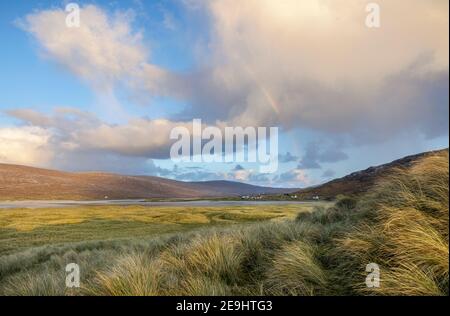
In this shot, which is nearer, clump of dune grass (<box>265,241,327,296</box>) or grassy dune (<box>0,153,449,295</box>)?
grassy dune (<box>0,153,449,295</box>)

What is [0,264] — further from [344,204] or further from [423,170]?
[423,170]

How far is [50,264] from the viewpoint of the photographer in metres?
18.5

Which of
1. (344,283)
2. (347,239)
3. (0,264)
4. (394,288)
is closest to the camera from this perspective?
(394,288)

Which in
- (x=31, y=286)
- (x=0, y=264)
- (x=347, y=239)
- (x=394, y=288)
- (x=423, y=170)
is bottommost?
(x=0, y=264)

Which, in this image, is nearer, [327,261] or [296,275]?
[296,275]

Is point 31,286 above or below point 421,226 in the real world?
below

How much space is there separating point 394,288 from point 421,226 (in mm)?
2228

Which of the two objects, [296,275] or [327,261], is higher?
[327,261]

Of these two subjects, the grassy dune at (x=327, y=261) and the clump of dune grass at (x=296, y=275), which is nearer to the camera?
the grassy dune at (x=327, y=261)

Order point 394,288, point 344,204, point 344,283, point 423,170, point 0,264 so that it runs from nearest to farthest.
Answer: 1. point 394,288
2. point 344,283
3. point 423,170
4. point 344,204
5. point 0,264
